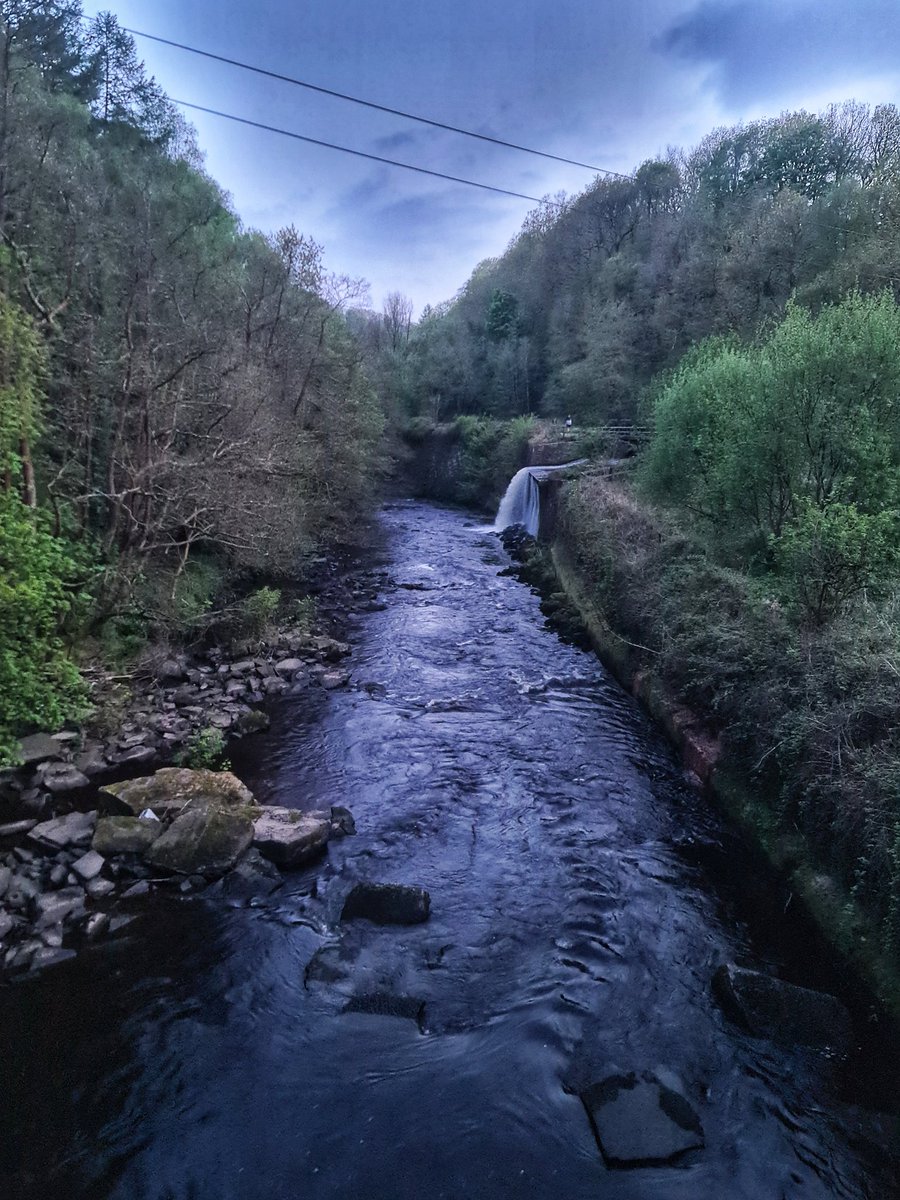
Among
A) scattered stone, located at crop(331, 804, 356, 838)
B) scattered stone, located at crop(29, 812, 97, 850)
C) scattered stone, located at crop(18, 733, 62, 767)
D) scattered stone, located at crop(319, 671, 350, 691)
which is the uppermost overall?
scattered stone, located at crop(319, 671, 350, 691)

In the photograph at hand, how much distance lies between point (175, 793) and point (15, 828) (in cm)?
184

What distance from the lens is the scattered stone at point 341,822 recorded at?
8.80 meters

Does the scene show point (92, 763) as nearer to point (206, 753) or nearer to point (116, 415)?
point (206, 753)

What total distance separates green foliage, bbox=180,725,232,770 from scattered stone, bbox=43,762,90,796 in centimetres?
137

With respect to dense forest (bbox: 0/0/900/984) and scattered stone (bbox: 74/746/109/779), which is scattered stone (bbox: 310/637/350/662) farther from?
scattered stone (bbox: 74/746/109/779)

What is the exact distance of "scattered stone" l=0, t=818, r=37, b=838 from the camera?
8031mm

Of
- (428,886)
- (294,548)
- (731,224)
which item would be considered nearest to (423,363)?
(731,224)

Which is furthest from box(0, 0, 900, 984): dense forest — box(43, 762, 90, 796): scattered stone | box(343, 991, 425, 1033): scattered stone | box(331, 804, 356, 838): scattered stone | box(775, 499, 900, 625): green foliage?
box(343, 991, 425, 1033): scattered stone

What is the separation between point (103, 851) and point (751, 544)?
39.0ft

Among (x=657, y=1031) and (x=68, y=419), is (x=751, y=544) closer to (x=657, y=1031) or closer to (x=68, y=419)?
(x=657, y=1031)

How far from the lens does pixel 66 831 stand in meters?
8.04

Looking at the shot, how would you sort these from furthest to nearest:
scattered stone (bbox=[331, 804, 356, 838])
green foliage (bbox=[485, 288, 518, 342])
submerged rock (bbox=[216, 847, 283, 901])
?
green foliage (bbox=[485, 288, 518, 342]) < scattered stone (bbox=[331, 804, 356, 838]) < submerged rock (bbox=[216, 847, 283, 901])

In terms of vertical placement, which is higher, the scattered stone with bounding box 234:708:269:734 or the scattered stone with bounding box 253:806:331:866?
the scattered stone with bounding box 234:708:269:734

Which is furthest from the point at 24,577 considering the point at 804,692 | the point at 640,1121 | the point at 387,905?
the point at 804,692
